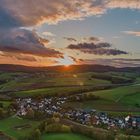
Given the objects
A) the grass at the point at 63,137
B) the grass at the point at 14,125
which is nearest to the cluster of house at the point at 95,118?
the grass at the point at 14,125

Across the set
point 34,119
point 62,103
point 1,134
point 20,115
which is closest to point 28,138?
point 1,134

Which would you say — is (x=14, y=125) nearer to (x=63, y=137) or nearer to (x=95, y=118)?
(x=95, y=118)

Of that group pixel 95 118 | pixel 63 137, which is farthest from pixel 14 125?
pixel 63 137

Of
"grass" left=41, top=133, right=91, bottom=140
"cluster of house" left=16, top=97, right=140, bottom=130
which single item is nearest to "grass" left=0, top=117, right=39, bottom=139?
"cluster of house" left=16, top=97, right=140, bottom=130

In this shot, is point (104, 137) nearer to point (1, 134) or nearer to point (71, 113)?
point (1, 134)

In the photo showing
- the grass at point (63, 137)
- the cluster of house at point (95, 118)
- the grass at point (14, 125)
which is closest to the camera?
the grass at point (63, 137)

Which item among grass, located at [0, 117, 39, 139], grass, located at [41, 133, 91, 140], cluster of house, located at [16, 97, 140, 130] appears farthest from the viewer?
cluster of house, located at [16, 97, 140, 130]

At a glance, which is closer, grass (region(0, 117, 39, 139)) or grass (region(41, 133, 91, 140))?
grass (region(41, 133, 91, 140))

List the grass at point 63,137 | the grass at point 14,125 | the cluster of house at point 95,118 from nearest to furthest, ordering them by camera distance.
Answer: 1. the grass at point 63,137
2. the grass at point 14,125
3. the cluster of house at point 95,118

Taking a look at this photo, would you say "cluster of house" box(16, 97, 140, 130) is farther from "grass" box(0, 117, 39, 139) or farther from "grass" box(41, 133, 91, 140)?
"grass" box(41, 133, 91, 140)

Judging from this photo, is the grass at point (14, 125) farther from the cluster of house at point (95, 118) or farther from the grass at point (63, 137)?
the grass at point (63, 137)
